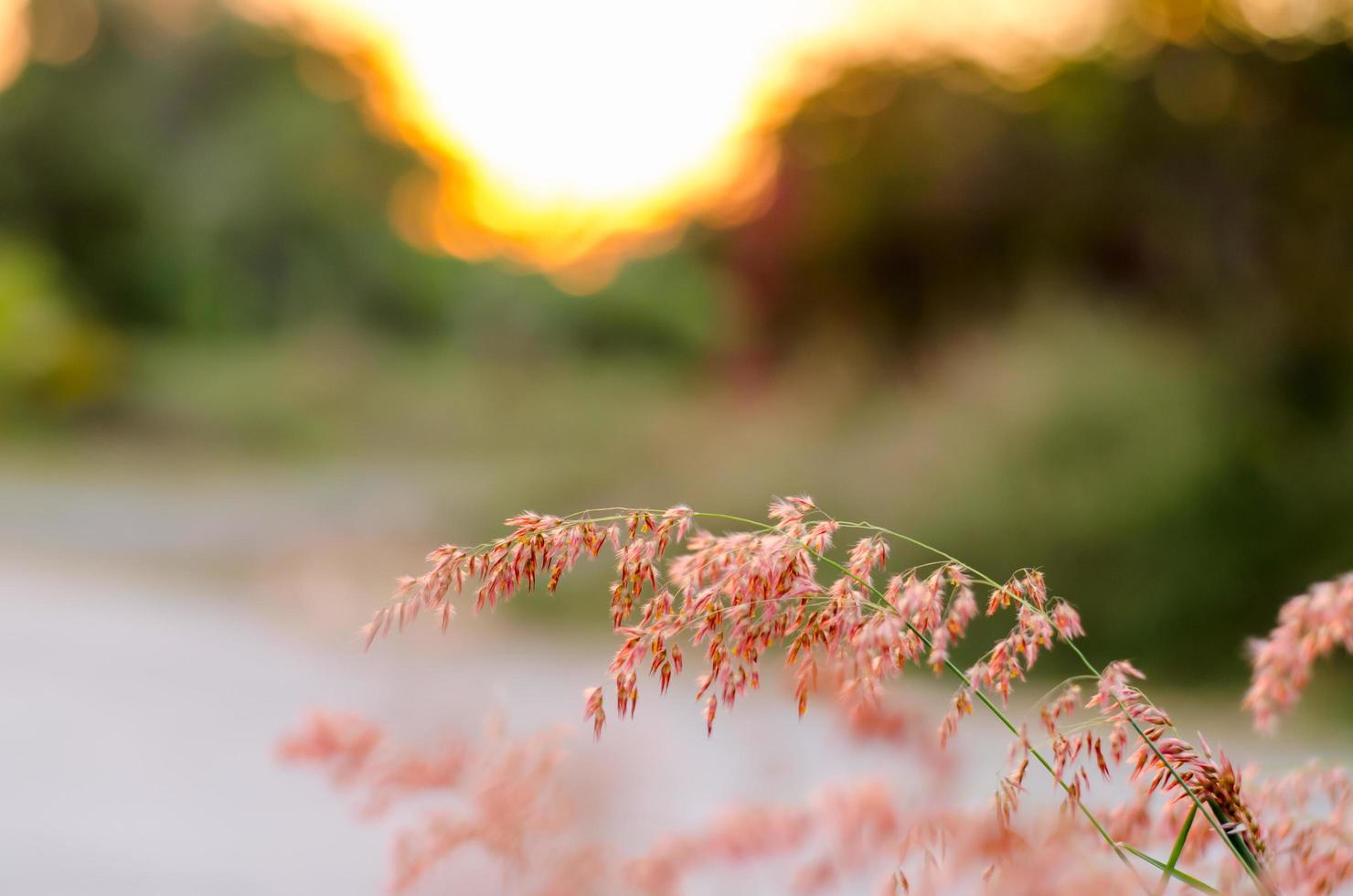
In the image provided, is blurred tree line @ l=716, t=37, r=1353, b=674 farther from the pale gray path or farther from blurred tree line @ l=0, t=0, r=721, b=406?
blurred tree line @ l=0, t=0, r=721, b=406

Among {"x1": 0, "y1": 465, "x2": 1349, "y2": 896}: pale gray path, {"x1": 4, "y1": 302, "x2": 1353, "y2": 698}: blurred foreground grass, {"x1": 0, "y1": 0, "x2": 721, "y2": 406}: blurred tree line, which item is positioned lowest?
{"x1": 0, "y1": 465, "x2": 1349, "y2": 896}: pale gray path

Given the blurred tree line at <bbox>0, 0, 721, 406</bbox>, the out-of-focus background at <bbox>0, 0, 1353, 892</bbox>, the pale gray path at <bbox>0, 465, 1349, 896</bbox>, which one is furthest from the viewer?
the blurred tree line at <bbox>0, 0, 721, 406</bbox>

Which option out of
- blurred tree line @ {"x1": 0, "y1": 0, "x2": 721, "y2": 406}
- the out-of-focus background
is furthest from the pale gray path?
blurred tree line @ {"x1": 0, "y1": 0, "x2": 721, "y2": 406}

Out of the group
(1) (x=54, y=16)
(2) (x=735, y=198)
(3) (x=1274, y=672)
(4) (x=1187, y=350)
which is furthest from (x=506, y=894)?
(1) (x=54, y=16)

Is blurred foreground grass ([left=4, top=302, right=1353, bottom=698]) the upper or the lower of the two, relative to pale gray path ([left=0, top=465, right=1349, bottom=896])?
upper

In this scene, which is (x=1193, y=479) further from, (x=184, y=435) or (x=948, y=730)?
(x=184, y=435)

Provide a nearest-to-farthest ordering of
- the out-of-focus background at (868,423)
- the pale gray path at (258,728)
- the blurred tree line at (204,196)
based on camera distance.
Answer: the pale gray path at (258,728), the out-of-focus background at (868,423), the blurred tree line at (204,196)

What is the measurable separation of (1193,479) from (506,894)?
573 centimetres

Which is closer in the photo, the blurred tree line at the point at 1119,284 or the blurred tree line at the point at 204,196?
the blurred tree line at the point at 1119,284

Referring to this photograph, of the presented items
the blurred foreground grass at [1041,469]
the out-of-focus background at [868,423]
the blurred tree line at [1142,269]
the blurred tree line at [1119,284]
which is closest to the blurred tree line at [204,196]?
the out-of-focus background at [868,423]

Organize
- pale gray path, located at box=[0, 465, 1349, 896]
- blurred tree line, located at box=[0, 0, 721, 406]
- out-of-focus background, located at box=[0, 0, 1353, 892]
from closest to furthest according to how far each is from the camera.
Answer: pale gray path, located at box=[0, 465, 1349, 896] < out-of-focus background, located at box=[0, 0, 1353, 892] < blurred tree line, located at box=[0, 0, 721, 406]

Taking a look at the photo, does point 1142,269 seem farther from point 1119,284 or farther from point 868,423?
point 868,423

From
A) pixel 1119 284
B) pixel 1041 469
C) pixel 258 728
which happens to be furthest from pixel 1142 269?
pixel 258 728

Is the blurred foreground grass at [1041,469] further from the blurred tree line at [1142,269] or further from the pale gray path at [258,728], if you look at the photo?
the pale gray path at [258,728]
